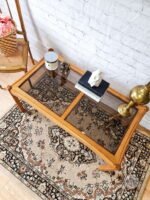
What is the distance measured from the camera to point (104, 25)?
120 centimetres

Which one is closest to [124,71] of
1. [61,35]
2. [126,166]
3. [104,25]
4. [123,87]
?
[123,87]

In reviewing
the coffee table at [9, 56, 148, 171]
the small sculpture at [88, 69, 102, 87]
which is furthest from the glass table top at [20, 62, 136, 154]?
the small sculpture at [88, 69, 102, 87]

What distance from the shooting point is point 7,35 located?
1464 mm

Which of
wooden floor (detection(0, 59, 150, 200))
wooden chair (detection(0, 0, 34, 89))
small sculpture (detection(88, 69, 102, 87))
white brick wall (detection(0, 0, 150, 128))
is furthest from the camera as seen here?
wooden chair (detection(0, 0, 34, 89))

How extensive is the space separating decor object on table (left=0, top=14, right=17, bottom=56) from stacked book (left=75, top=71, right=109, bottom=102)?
0.65 metres

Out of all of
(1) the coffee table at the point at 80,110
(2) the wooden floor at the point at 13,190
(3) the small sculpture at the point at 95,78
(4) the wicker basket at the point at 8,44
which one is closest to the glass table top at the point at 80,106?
(1) the coffee table at the point at 80,110

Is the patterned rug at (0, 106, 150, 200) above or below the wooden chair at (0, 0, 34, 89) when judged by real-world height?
below

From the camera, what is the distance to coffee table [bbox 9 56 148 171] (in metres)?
1.22

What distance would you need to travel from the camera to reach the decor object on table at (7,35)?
1.46 m

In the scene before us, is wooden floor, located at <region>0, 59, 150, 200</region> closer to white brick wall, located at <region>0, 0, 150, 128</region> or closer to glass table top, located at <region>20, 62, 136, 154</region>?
glass table top, located at <region>20, 62, 136, 154</region>

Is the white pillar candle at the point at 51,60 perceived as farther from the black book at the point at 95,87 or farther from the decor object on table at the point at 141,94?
the decor object on table at the point at 141,94

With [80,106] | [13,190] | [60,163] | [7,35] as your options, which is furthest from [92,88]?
[13,190]

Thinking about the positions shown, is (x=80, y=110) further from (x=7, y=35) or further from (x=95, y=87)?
(x=7, y=35)

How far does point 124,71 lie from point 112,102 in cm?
23
